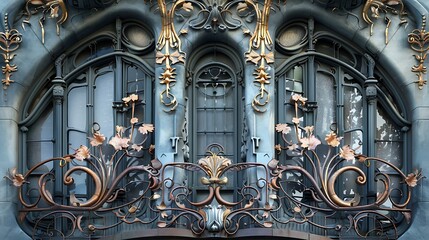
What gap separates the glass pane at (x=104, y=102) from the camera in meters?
28.1

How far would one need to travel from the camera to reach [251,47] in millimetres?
27781

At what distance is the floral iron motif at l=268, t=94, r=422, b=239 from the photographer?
2645 cm

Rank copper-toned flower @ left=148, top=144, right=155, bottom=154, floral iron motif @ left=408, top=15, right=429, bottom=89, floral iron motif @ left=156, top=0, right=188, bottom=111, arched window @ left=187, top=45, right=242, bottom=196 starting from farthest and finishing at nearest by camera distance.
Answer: arched window @ left=187, top=45, right=242, bottom=196 → floral iron motif @ left=408, top=15, right=429, bottom=89 → floral iron motif @ left=156, top=0, right=188, bottom=111 → copper-toned flower @ left=148, top=144, right=155, bottom=154

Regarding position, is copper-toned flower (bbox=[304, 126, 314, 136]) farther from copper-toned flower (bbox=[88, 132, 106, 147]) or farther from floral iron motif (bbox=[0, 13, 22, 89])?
floral iron motif (bbox=[0, 13, 22, 89])

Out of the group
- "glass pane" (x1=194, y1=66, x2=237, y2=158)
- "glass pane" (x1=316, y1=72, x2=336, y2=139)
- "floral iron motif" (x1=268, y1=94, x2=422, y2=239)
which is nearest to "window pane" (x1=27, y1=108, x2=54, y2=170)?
"glass pane" (x1=194, y1=66, x2=237, y2=158)

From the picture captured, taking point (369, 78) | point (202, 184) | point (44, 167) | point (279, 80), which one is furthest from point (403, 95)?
point (44, 167)

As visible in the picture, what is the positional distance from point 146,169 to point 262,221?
8.08 feet

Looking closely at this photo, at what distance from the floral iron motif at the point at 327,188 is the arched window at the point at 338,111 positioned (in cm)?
4

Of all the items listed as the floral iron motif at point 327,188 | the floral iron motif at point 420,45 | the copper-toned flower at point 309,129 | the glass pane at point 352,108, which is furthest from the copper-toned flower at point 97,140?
the floral iron motif at point 420,45

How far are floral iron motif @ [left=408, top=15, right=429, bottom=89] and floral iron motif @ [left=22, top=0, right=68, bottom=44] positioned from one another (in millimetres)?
7160

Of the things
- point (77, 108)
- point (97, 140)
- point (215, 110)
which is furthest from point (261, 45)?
point (77, 108)

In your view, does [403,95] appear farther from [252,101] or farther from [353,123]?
[252,101]

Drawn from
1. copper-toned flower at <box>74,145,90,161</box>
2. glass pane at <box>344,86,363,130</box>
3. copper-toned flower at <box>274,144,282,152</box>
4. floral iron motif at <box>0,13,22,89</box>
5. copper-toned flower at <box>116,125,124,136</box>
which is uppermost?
floral iron motif at <box>0,13,22,89</box>

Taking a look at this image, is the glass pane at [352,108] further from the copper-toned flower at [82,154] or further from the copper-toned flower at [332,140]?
the copper-toned flower at [82,154]
